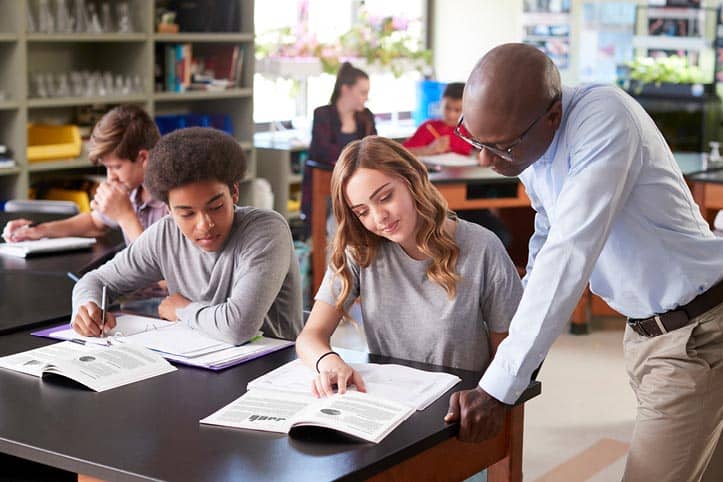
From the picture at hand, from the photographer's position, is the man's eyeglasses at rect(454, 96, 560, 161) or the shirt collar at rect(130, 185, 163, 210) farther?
the shirt collar at rect(130, 185, 163, 210)

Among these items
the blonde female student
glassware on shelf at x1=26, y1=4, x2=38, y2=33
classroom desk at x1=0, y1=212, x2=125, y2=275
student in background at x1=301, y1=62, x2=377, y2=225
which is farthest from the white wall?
the blonde female student

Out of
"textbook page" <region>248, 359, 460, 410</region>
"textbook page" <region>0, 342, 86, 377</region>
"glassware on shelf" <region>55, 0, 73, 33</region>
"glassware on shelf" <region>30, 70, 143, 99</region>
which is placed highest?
"glassware on shelf" <region>55, 0, 73, 33</region>

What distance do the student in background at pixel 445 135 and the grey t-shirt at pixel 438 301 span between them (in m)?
3.63

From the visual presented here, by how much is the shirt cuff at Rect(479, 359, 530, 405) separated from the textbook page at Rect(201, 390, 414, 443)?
17 cm

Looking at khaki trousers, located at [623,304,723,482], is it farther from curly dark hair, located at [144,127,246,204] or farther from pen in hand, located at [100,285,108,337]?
pen in hand, located at [100,285,108,337]

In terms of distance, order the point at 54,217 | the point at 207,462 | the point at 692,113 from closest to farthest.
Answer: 1. the point at 207,462
2. the point at 54,217
3. the point at 692,113

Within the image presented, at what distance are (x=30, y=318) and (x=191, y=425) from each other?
0.89 metres

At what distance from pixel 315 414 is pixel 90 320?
0.85m

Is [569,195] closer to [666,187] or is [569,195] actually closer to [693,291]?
[666,187]

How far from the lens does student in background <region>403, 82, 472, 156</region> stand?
5953mm

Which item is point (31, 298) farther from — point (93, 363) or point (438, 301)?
point (438, 301)

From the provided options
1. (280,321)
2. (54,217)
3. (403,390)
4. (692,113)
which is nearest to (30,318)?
(280,321)

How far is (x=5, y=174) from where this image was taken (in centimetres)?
520

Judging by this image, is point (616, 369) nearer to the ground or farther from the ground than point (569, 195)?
nearer to the ground
